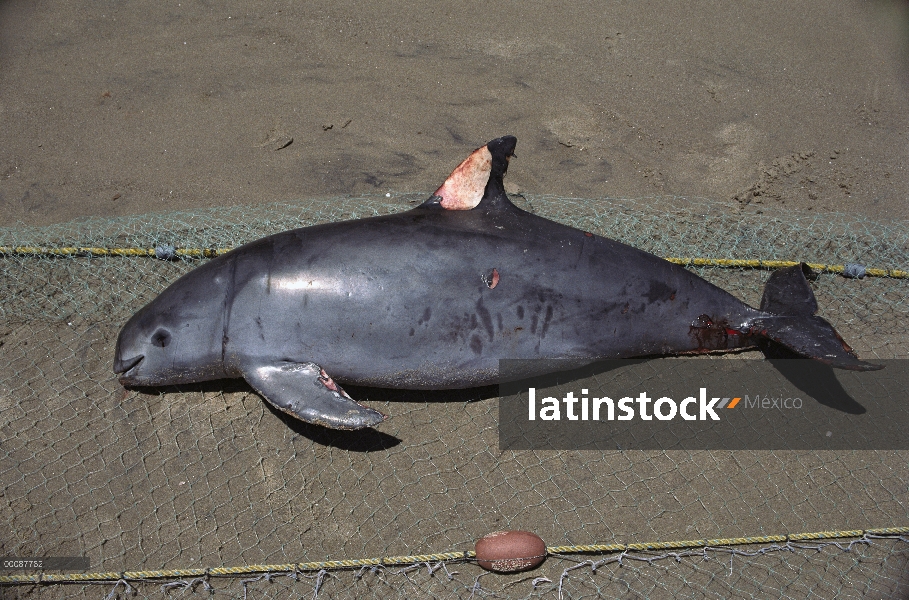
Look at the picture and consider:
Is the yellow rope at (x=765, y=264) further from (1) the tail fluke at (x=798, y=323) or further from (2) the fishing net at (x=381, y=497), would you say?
(1) the tail fluke at (x=798, y=323)

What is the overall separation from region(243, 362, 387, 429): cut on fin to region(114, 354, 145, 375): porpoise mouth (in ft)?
2.85

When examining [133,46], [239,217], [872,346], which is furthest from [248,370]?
[133,46]

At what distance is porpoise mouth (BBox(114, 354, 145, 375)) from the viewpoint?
5159 millimetres

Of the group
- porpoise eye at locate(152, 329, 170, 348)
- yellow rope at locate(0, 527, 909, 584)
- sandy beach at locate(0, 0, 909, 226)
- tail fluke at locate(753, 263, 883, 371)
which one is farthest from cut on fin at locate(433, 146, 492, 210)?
yellow rope at locate(0, 527, 909, 584)

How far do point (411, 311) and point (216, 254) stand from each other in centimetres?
232

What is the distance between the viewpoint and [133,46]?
8758 mm

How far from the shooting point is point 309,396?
15.6 ft

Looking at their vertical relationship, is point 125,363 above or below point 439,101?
below

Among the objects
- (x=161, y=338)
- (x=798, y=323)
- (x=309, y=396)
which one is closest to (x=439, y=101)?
(x=161, y=338)

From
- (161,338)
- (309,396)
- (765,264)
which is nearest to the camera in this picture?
(309,396)

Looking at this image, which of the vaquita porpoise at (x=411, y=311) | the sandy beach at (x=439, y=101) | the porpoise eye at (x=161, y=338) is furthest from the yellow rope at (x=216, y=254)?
the porpoise eye at (x=161, y=338)

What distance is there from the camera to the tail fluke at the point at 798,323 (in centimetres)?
493

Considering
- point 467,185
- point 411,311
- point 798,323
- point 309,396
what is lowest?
point 309,396

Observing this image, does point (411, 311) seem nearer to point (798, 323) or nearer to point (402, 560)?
point (402, 560)
